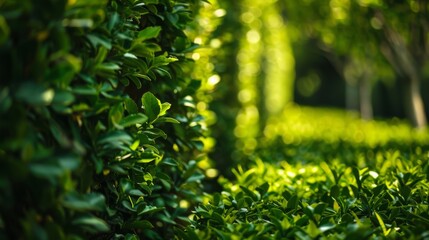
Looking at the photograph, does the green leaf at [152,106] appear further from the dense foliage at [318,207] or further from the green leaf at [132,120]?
the dense foliage at [318,207]

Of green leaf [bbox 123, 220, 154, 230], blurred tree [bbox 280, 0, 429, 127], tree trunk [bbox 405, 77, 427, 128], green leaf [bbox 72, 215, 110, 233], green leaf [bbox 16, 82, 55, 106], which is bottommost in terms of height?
tree trunk [bbox 405, 77, 427, 128]

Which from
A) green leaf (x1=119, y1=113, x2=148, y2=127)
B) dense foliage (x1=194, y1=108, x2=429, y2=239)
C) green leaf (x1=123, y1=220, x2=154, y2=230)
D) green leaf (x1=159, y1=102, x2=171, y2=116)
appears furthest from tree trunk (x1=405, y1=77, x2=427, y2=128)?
green leaf (x1=119, y1=113, x2=148, y2=127)

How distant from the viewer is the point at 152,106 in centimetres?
255

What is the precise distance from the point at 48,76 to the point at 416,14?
773 cm

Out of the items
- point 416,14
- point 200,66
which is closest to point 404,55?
point 416,14

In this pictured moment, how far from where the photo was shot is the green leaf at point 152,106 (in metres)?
2.53

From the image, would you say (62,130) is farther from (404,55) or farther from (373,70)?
(373,70)

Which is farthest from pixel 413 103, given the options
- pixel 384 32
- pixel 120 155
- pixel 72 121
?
pixel 72 121

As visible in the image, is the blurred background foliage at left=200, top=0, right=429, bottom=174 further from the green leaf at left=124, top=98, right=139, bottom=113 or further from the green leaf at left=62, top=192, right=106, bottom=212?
the green leaf at left=62, top=192, right=106, bottom=212

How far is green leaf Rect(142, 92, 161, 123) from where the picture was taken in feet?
8.30

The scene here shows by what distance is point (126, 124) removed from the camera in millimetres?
2203

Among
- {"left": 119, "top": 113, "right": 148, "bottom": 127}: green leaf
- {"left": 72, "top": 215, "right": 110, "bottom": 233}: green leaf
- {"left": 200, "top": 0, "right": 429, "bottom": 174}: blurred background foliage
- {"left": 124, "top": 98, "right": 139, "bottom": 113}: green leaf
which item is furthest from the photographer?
Result: {"left": 200, "top": 0, "right": 429, "bottom": 174}: blurred background foliage

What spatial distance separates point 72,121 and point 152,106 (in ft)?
2.05

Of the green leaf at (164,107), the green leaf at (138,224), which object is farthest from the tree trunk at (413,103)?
the green leaf at (138,224)
